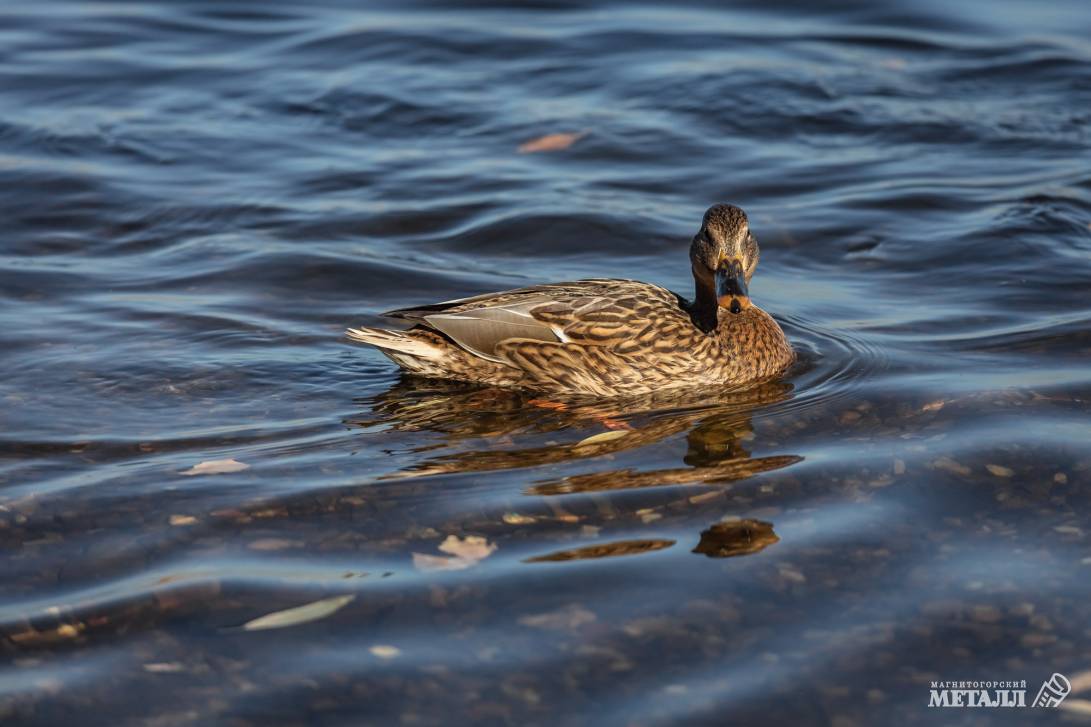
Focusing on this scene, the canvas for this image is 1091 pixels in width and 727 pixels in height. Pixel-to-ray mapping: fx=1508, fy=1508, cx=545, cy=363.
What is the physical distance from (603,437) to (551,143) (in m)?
6.36

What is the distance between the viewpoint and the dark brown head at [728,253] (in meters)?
8.10

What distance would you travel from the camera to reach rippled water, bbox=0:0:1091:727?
17.5ft

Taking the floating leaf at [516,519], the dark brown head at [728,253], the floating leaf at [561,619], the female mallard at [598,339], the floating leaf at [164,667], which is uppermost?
the dark brown head at [728,253]

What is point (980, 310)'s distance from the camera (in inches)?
368

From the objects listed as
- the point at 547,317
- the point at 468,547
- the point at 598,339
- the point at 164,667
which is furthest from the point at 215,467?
the point at 598,339

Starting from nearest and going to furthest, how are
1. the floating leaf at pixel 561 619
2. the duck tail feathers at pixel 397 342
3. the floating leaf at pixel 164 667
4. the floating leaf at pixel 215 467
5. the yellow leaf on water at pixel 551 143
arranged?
the floating leaf at pixel 164 667 → the floating leaf at pixel 561 619 → the floating leaf at pixel 215 467 → the duck tail feathers at pixel 397 342 → the yellow leaf on water at pixel 551 143

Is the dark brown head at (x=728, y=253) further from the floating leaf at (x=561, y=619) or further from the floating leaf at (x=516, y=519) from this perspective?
the floating leaf at (x=561, y=619)

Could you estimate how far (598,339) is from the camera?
323 inches

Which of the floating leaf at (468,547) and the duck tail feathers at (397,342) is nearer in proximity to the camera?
the floating leaf at (468,547)

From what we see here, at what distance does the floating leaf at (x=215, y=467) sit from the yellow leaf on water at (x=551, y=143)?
6741mm

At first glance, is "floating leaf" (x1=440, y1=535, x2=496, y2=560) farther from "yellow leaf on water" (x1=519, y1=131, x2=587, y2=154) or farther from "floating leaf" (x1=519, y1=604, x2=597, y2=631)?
"yellow leaf on water" (x1=519, y1=131, x2=587, y2=154)

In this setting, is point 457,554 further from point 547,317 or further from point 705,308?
point 705,308

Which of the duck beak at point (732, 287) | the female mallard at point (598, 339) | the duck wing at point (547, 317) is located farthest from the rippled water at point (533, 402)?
the duck beak at point (732, 287)

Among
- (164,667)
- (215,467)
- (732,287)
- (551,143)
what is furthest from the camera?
(551,143)
